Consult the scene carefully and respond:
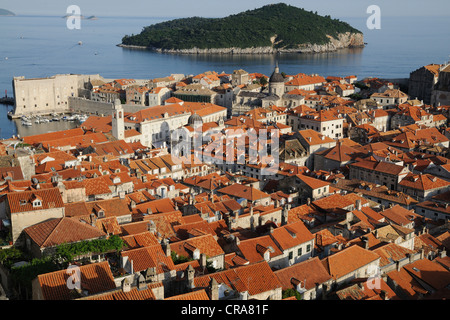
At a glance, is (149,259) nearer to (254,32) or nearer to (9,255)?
(9,255)

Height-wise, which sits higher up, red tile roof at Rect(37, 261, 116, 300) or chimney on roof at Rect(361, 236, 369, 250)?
red tile roof at Rect(37, 261, 116, 300)

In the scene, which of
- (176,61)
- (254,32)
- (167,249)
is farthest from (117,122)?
(254,32)

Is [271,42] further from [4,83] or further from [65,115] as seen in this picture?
[65,115]

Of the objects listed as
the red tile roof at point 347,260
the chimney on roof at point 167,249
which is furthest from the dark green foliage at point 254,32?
the chimney on roof at point 167,249

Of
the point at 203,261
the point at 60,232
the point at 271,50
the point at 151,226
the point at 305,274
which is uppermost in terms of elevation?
the point at 271,50

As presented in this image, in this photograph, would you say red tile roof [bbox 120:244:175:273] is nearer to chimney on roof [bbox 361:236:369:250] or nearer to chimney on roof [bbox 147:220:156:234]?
chimney on roof [bbox 147:220:156:234]

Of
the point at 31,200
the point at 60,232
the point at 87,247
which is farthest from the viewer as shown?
the point at 31,200

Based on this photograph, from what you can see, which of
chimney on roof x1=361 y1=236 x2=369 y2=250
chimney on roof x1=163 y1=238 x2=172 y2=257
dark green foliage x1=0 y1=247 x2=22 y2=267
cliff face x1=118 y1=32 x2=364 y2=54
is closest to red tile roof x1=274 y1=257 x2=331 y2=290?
chimney on roof x1=361 y1=236 x2=369 y2=250

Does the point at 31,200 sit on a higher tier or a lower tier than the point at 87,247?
higher

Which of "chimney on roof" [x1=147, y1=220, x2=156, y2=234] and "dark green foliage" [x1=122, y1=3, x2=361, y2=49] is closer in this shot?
"chimney on roof" [x1=147, y1=220, x2=156, y2=234]
